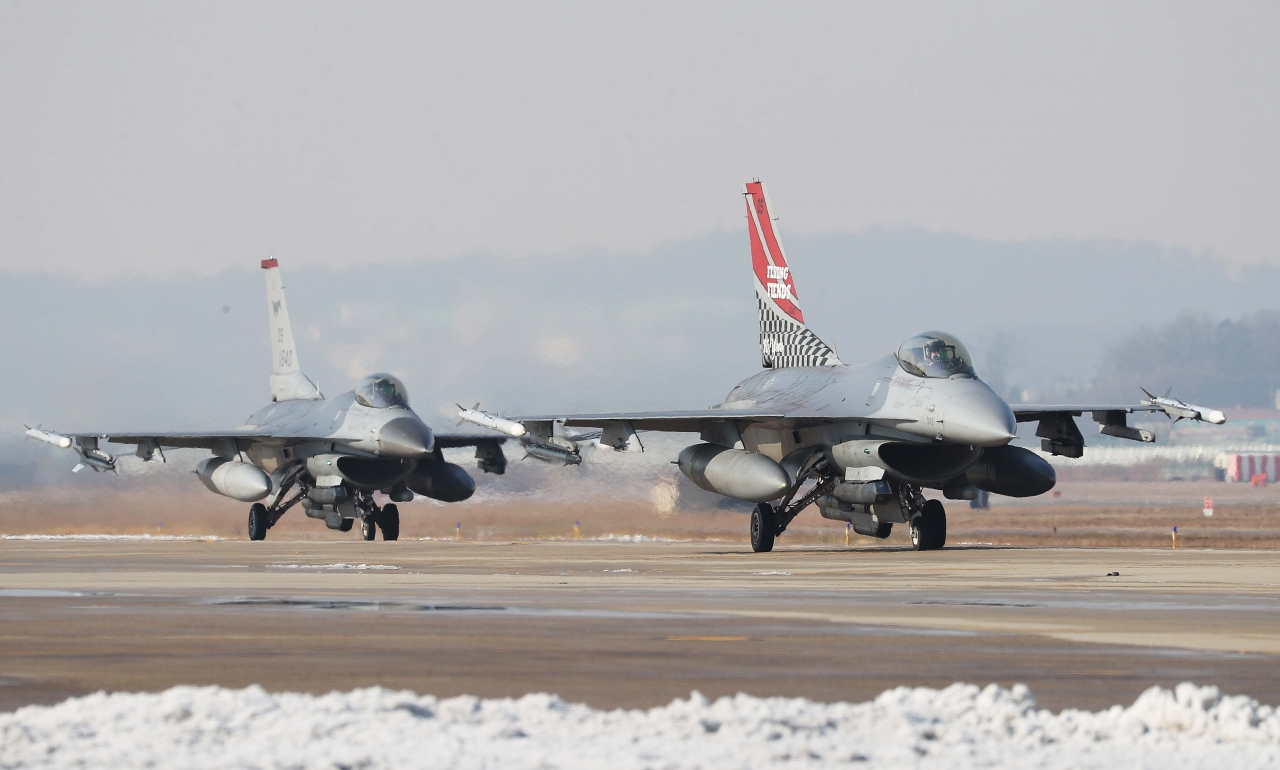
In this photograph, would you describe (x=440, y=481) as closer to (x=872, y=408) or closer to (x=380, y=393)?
(x=380, y=393)

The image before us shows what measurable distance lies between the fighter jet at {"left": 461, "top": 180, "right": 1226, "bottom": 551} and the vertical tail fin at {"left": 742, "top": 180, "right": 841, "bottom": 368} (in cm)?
8

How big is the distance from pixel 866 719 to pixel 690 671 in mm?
2411

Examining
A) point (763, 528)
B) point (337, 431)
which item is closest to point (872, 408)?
point (763, 528)

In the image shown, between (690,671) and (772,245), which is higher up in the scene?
(772,245)

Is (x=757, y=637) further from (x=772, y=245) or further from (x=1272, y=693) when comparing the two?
(x=772, y=245)

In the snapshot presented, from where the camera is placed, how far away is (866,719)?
7.64 metres

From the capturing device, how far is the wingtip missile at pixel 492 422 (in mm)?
32656

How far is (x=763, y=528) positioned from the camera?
31.7 metres

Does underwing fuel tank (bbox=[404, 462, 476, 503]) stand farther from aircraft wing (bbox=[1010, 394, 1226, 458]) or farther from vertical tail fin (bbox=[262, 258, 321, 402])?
aircraft wing (bbox=[1010, 394, 1226, 458])

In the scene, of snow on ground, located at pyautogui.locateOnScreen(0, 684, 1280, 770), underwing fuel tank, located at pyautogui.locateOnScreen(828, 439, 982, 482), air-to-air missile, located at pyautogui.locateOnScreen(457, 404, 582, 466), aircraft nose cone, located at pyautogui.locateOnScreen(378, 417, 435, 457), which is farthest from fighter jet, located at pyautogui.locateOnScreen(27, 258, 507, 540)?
snow on ground, located at pyautogui.locateOnScreen(0, 684, 1280, 770)

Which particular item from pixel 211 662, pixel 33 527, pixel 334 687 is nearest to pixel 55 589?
pixel 211 662

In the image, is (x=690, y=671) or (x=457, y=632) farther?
(x=457, y=632)

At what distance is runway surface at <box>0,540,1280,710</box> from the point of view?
9477 mm

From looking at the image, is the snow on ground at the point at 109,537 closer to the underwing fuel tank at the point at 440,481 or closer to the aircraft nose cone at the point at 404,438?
the underwing fuel tank at the point at 440,481
